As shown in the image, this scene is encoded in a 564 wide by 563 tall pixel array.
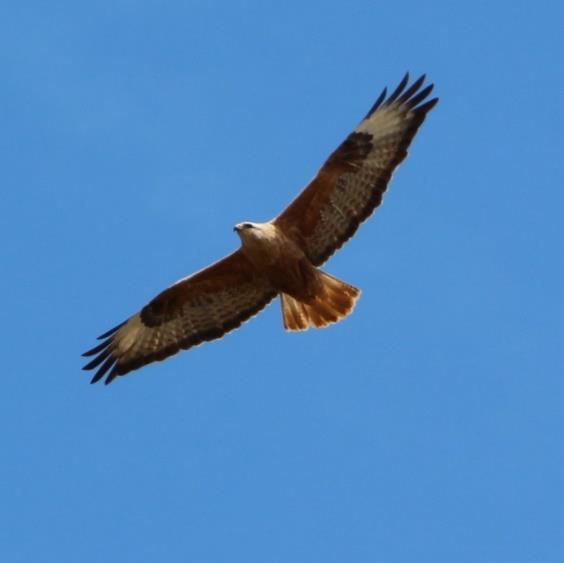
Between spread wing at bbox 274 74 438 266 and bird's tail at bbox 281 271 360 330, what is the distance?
0.31m

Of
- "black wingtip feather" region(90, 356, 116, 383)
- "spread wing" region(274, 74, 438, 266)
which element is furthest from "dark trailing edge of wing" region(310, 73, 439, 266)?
"black wingtip feather" region(90, 356, 116, 383)

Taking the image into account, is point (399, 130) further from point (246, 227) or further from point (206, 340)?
point (206, 340)

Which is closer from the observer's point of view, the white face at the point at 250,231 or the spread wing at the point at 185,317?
the white face at the point at 250,231

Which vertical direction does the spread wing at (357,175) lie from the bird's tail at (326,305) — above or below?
above

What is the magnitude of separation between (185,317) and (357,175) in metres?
2.34

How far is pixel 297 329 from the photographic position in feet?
49.4

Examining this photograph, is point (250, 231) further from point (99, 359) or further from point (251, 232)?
point (99, 359)

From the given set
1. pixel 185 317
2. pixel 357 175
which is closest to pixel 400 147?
pixel 357 175

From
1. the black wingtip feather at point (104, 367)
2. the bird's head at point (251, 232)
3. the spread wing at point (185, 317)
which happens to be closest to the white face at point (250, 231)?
the bird's head at point (251, 232)

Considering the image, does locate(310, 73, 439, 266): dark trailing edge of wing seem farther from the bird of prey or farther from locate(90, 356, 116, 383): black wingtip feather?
locate(90, 356, 116, 383): black wingtip feather

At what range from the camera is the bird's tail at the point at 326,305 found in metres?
14.8

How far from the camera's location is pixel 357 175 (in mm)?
14914

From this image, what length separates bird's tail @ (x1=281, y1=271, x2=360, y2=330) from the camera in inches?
584

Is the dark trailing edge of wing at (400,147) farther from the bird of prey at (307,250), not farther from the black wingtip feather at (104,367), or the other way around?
the black wingtip feather at (104,367)
